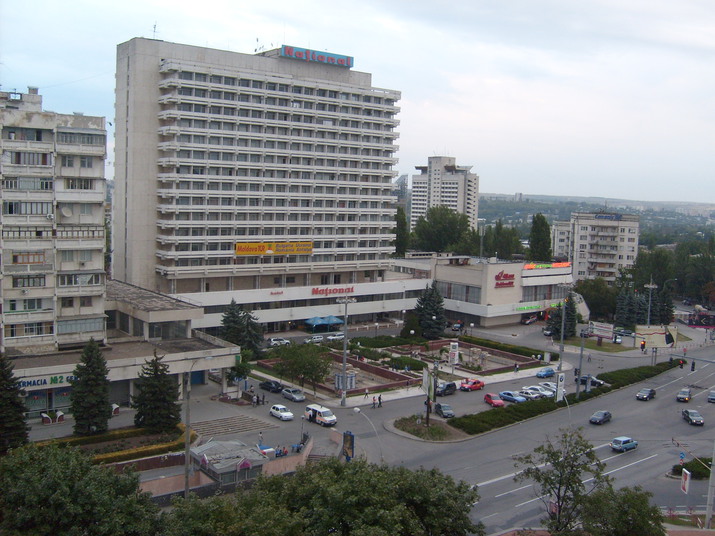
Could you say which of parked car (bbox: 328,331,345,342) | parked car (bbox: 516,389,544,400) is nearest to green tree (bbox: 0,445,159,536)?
parked car (bbox: 516,389,544,400)

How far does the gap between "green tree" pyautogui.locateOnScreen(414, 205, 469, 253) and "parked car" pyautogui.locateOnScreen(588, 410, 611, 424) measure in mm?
86995

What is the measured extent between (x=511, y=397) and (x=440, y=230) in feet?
282

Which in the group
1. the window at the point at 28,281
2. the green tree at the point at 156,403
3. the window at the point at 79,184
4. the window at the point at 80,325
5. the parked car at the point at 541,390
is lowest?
the parked car at the point at 541,390

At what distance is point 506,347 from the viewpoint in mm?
73750

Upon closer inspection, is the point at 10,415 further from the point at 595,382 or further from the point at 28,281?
the point at 595,382

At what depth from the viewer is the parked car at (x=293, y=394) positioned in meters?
52.4

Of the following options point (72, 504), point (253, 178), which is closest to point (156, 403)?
point (72, 504)


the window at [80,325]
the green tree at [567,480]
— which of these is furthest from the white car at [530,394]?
the window at [80,325]

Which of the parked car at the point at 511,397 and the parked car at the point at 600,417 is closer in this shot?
the parked car at the point at 600,417

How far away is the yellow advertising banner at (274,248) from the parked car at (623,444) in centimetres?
4379

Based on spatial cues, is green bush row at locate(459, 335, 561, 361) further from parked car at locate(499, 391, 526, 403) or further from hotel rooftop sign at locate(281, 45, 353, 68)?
hotel rooftop sign at locate(281, 45, 353, 68)

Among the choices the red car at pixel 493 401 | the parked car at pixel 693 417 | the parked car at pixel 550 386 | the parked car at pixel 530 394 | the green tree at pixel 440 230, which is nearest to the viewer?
the parked car at pixel 693 417

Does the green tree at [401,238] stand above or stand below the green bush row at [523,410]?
above

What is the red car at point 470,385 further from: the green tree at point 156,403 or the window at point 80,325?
the window at point 80,325
